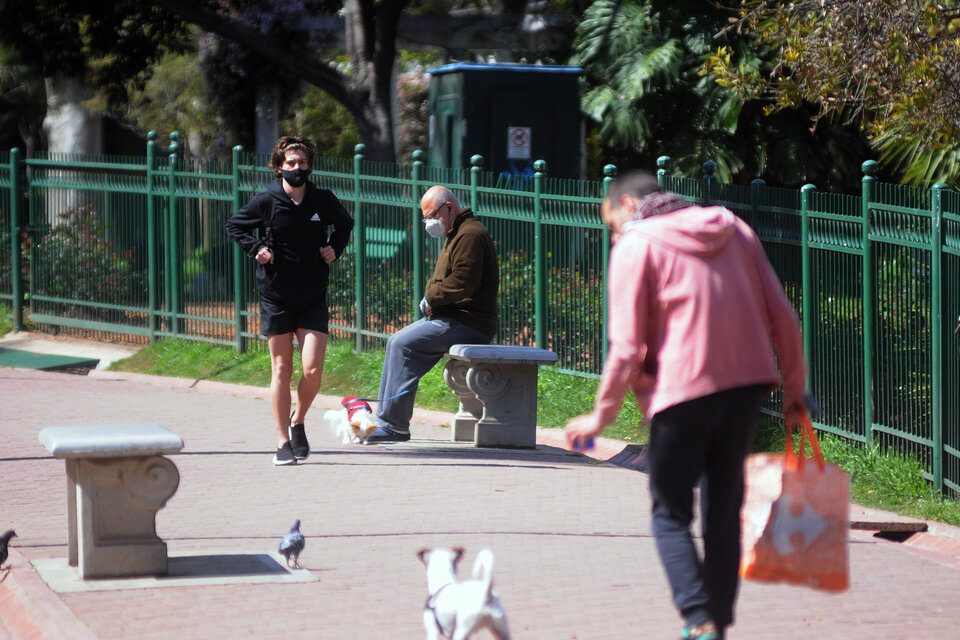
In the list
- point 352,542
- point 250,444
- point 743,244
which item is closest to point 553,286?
point 250,444

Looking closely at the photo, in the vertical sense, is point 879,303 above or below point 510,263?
below

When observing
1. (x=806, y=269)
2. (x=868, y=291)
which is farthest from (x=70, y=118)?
(x=868, y=291)

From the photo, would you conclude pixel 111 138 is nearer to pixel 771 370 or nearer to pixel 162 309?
pixel 162 309

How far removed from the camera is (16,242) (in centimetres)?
1644

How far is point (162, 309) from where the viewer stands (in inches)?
590

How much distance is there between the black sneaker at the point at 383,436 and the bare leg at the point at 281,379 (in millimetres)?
889

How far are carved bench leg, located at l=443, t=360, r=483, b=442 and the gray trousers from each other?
21 centimetres

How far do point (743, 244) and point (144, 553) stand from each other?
2.84 metres

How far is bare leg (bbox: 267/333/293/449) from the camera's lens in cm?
862

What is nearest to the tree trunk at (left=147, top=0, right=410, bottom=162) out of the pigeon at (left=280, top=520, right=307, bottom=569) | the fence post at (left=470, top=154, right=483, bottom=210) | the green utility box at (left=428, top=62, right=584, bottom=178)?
the green utility box at (left=428, top=62, right=584, bottom=178)

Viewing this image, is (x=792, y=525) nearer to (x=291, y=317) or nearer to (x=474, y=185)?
(x=291, y=317)

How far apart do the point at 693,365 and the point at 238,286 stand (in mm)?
9936

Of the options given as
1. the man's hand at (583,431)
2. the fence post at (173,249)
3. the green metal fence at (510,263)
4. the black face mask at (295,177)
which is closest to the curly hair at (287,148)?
the black face mask at (295,177)

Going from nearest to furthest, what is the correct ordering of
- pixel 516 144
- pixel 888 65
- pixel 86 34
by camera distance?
pixel 888 65
pixel 516 144
pixel 86 34
